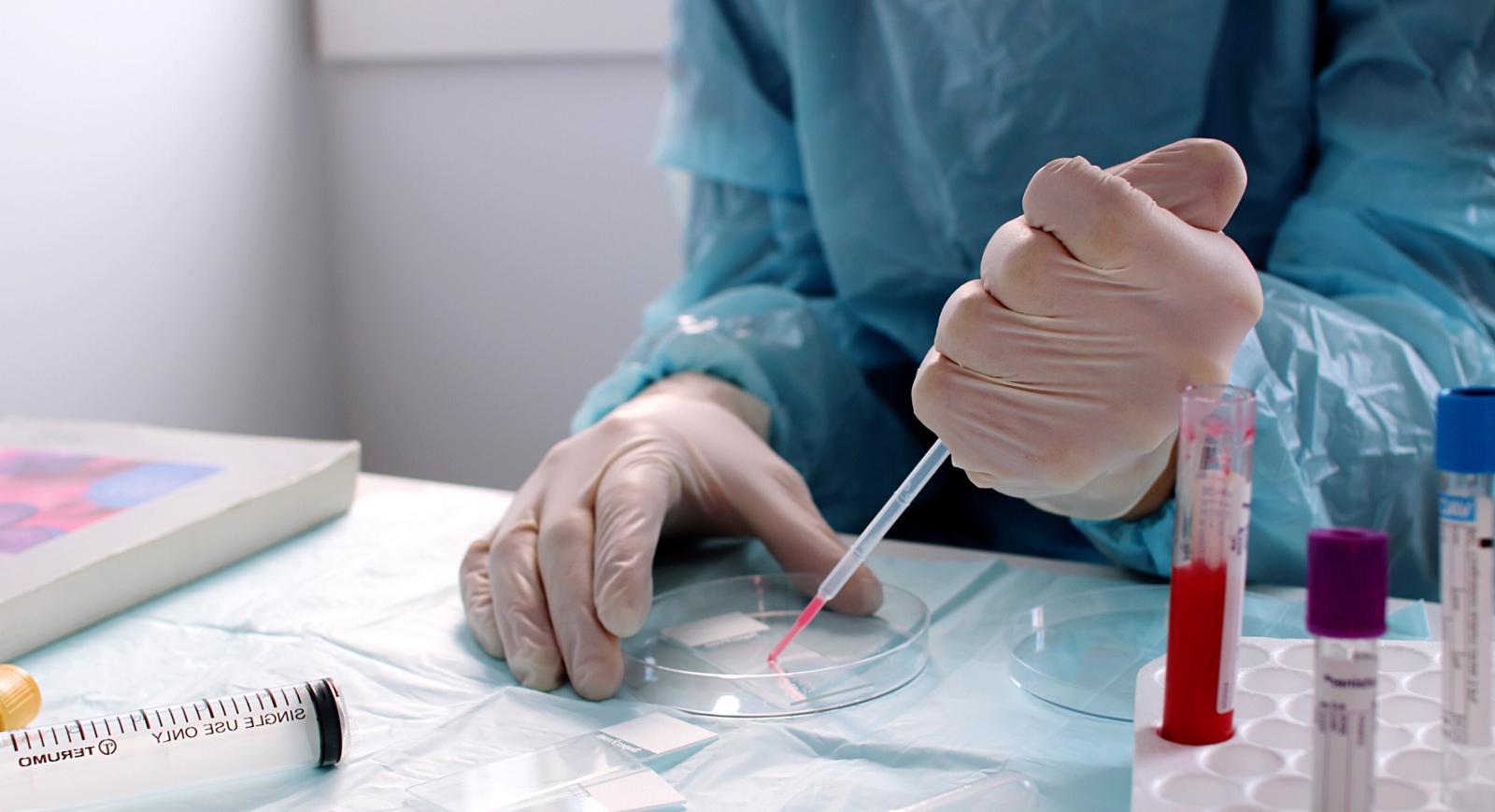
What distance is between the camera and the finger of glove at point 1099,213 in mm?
643

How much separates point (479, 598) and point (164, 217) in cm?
162

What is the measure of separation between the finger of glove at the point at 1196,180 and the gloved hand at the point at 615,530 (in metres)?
0.35

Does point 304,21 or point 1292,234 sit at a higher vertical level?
point 304,21

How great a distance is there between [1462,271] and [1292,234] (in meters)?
0.14

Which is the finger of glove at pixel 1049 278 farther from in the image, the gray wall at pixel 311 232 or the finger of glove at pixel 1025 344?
the gray wall at pixel 311 232

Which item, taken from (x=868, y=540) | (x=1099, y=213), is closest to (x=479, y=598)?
(x=868, y=540)

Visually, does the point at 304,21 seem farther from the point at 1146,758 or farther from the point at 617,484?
the point at 1146,758

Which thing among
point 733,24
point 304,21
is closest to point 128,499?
point 733,24

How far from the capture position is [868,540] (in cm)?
82

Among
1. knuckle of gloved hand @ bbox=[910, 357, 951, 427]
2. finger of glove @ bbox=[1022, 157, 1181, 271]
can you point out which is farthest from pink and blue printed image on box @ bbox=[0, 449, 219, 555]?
finger of glove @ bbox=[1022, 157, 1181, 271]

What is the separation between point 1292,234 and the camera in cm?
113

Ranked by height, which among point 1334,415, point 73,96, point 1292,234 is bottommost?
point 1334,415

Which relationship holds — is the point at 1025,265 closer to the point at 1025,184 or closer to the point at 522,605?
the point at 522,605

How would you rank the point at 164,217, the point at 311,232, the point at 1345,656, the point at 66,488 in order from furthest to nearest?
the point at 311,232
the point at 164,217
the point at 66,488
the point at 1345,656
